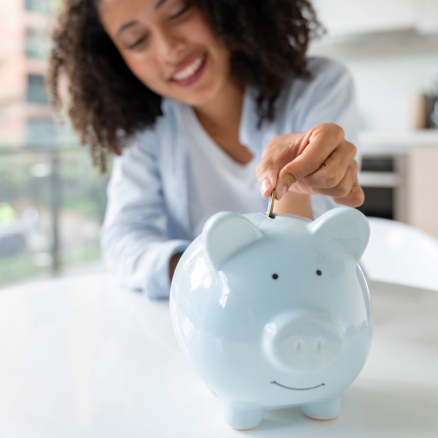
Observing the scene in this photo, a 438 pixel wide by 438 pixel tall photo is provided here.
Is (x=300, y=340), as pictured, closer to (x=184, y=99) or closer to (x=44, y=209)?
(x=184, y=99)

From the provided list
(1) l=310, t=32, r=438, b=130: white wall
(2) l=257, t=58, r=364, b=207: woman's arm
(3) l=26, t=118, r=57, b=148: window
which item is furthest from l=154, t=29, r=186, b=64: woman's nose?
(1) l=310, t=32, r=438, b=130: white wall

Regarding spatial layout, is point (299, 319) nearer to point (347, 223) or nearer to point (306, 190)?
point (347, 223)

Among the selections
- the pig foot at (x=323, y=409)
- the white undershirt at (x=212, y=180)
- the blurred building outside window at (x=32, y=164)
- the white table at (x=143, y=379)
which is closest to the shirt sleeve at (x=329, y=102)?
the white undershirt at (x=212, y=180)

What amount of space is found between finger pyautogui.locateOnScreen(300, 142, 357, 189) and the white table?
0.65ft

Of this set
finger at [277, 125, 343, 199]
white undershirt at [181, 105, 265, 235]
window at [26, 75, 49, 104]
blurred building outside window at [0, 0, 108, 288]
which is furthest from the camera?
window at [26, 75, 49, 104]

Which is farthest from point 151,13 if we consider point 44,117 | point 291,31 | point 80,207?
point 80,207

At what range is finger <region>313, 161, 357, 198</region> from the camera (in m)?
0.56

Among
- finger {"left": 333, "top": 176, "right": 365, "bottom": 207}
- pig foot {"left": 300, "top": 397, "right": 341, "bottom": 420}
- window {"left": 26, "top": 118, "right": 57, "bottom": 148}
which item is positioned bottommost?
window {"left": 26, "top": 118, "right": 57, "bottom": 148}

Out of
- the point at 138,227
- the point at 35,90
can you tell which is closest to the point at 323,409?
the point at 138,227

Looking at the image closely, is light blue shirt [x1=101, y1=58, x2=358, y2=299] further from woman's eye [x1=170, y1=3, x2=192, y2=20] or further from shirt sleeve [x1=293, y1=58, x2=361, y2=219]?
woman's eye [x1=170, y1=3, x2=192, y2=20]

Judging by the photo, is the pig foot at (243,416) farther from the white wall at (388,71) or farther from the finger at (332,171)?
the white wall at (388,71)

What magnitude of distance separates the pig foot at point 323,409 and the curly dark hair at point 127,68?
0.75m

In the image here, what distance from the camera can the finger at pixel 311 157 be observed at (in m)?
0.49

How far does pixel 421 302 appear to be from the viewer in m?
0.75
